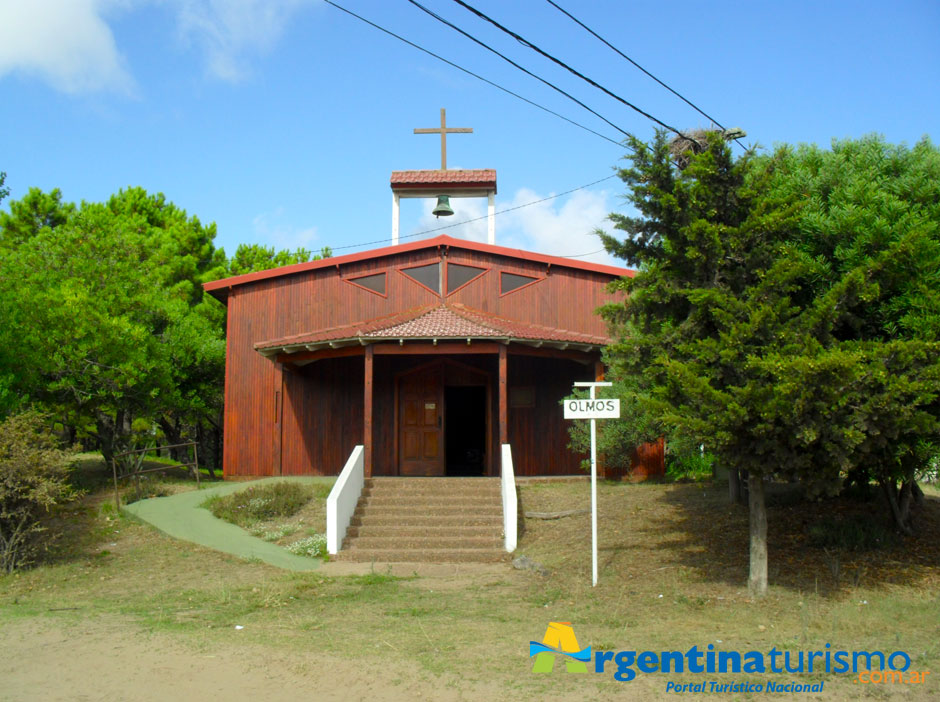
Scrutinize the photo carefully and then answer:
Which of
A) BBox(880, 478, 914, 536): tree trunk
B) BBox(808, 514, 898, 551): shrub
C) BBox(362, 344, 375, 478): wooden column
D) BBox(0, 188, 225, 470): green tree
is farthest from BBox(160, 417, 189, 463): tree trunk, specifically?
BBox(880, 478, 914, 536): tree trunk

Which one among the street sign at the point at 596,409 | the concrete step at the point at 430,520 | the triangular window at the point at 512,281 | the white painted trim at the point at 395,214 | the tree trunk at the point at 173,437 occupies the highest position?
the white painted trim at the point at 395,214

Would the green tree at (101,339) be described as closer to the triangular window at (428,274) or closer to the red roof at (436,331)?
the red roof at (436,331)

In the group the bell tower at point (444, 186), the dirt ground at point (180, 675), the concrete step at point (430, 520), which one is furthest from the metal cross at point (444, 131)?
the dirt ground at point (180, 675)

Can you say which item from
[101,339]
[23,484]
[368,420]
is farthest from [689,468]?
[101,339]

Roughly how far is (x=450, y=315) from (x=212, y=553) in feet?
23.7

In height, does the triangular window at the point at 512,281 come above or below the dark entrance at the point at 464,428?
above

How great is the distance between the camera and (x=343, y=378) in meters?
19.0

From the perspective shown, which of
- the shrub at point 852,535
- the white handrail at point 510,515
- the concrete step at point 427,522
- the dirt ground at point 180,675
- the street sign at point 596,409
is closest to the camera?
the dirt ground at point 180,675

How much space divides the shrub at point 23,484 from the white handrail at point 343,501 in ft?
12.7

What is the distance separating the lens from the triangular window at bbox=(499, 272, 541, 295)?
18984 millimetres

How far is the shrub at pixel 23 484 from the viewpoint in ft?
36.4

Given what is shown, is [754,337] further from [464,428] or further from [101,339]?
[464,428]

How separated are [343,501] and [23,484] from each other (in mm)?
4612

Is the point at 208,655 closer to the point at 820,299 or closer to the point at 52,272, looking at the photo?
the point at 820,299
